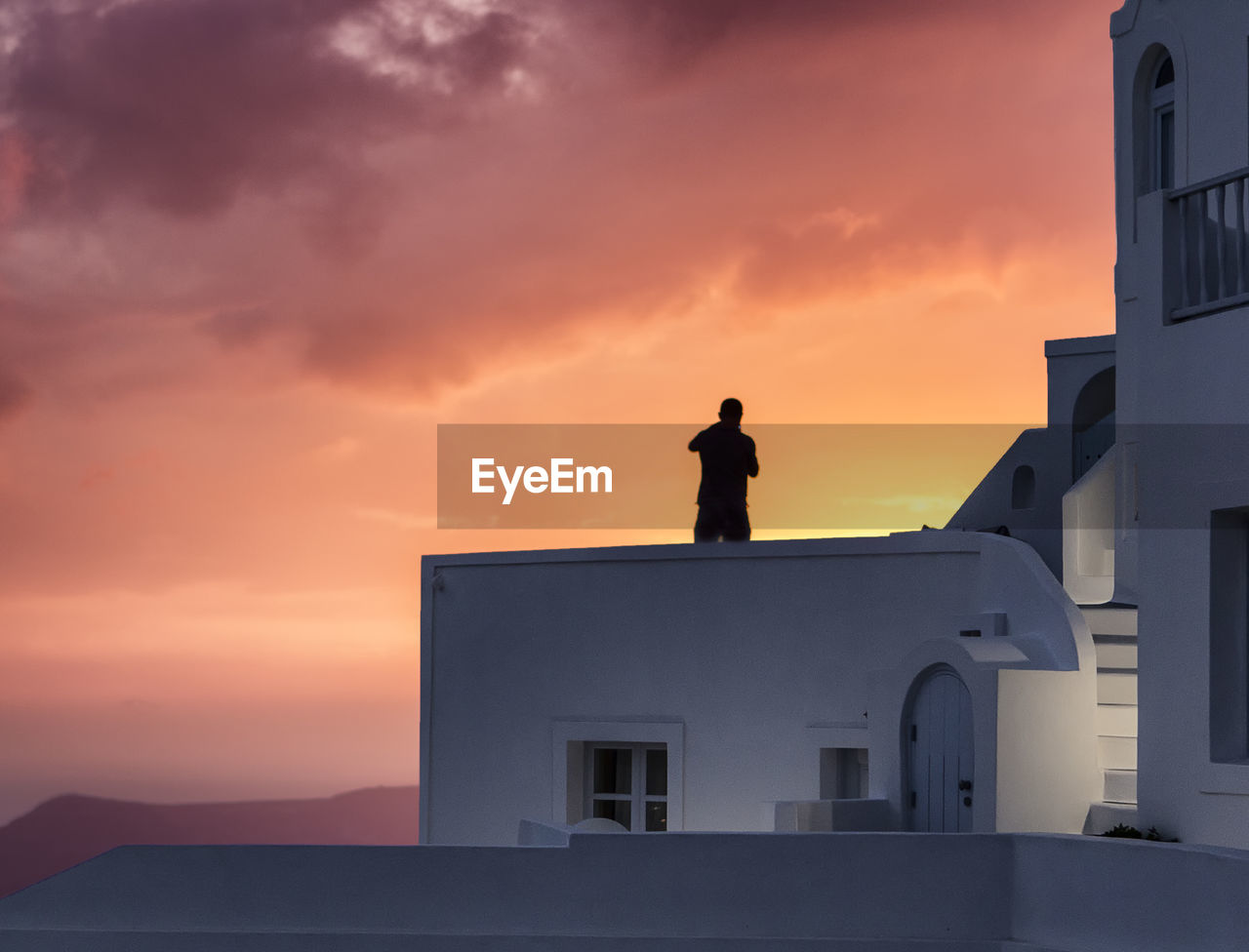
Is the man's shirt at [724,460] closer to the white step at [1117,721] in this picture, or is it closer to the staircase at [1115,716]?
the staircase at [1115,716]

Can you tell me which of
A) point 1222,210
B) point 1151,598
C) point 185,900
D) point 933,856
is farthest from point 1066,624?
point 185,900

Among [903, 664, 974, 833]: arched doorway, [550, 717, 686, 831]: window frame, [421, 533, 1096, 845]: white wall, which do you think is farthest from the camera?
[550, 717, 686, 831]: window frame

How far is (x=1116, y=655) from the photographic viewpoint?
1447cm

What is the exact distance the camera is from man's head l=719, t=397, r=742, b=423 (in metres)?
17.8

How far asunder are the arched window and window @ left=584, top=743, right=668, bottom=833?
24.7 feet

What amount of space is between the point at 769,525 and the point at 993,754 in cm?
587

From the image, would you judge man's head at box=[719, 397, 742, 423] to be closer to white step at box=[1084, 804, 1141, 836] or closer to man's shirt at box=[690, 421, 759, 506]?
man's shirt at box=[690, 421, 759, 506]

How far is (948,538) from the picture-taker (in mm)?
16047

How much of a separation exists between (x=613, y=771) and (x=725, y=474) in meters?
3.30

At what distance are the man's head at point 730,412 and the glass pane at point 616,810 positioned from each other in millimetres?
4025

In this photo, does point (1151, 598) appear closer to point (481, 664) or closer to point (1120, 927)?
point (1120, 927)

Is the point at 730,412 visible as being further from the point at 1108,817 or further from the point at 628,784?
the point at 1108,817

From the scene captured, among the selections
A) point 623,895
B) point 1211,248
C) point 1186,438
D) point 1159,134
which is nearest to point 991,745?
point 1186,438

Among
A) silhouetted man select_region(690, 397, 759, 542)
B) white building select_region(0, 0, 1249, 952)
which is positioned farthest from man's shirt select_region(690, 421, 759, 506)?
white building select_region(0, 0, 1249, 952)
